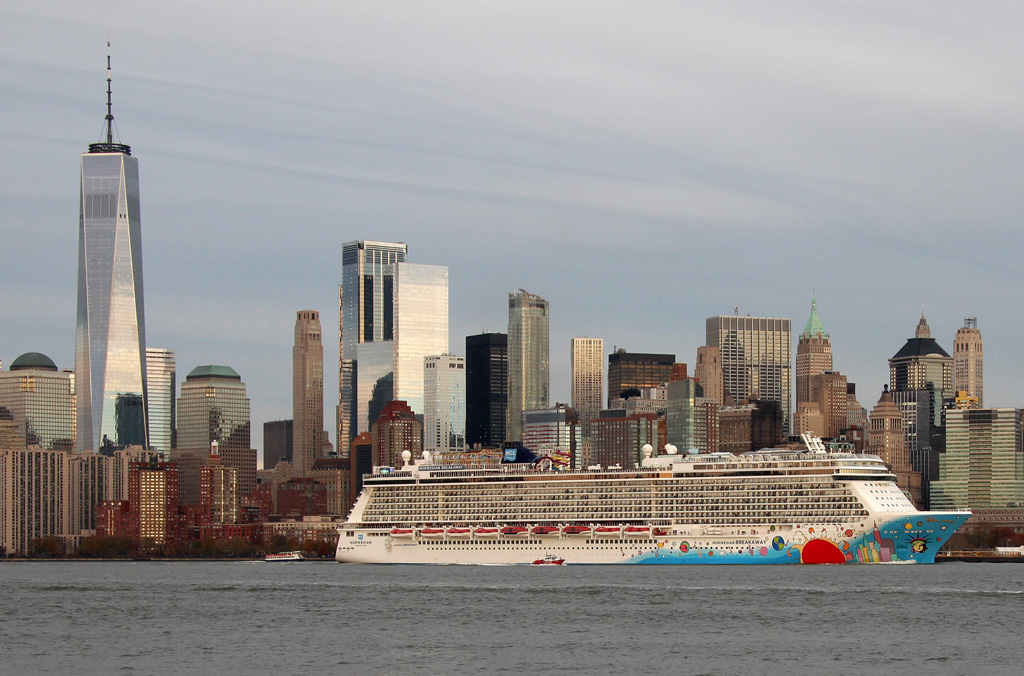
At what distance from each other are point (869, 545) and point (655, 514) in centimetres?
1991

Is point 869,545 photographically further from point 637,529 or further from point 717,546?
point 637,529

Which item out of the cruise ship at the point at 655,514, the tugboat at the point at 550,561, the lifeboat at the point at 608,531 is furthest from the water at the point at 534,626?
the lifeboat at the point at 608,531

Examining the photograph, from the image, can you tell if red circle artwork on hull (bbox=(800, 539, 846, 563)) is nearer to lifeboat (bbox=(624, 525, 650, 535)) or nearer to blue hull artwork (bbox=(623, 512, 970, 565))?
blue hull artwork (bbox=(623, 512, 970, 565))

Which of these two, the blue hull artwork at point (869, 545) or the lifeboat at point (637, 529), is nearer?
the blue hull artwork at point (869, 545)

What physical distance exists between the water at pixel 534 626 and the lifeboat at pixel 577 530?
2243 cm

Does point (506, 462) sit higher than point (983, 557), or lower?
higher

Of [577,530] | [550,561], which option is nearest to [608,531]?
[577,530]

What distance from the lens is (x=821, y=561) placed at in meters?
131

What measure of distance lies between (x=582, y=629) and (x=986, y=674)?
21049 mm

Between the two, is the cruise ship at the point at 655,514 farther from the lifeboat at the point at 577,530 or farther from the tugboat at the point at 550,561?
the tugboat at the point at 550,561

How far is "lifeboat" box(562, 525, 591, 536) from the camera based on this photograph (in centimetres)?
14075

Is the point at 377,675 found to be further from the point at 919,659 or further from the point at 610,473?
the point at 610,473

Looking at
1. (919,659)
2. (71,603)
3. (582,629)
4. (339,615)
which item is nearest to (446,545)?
(71,603)

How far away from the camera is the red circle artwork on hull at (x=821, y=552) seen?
131 metres
